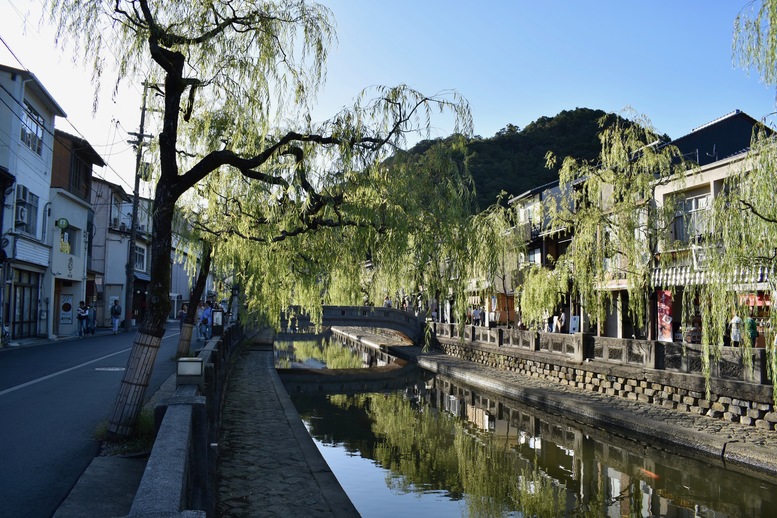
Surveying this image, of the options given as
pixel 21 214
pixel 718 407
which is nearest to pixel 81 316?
pixel 21 214

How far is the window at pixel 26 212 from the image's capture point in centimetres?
2514

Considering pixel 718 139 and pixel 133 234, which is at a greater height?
pixel 718 139

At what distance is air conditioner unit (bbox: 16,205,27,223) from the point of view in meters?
25.2

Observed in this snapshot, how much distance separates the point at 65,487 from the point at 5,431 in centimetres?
289

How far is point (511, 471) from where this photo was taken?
40.3ft

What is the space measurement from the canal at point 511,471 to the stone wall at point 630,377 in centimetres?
202

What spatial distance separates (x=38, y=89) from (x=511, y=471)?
24.6 metres

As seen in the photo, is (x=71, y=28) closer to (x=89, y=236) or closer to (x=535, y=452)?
(x=535, y=452)

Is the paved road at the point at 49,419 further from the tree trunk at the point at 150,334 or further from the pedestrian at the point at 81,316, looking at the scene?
the pedestrian at the point at 81,316

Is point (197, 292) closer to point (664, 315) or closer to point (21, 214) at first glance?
point (21, 214)

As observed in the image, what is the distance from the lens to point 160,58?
313 inches

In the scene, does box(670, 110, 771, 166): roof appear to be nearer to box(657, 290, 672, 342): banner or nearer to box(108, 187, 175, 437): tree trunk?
box(657, 290, 672, 342): banner

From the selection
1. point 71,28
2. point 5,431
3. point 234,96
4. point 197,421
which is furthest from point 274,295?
point 197,421

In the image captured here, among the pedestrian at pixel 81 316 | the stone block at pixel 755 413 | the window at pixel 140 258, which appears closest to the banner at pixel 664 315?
the stone block at pixel 755 413
